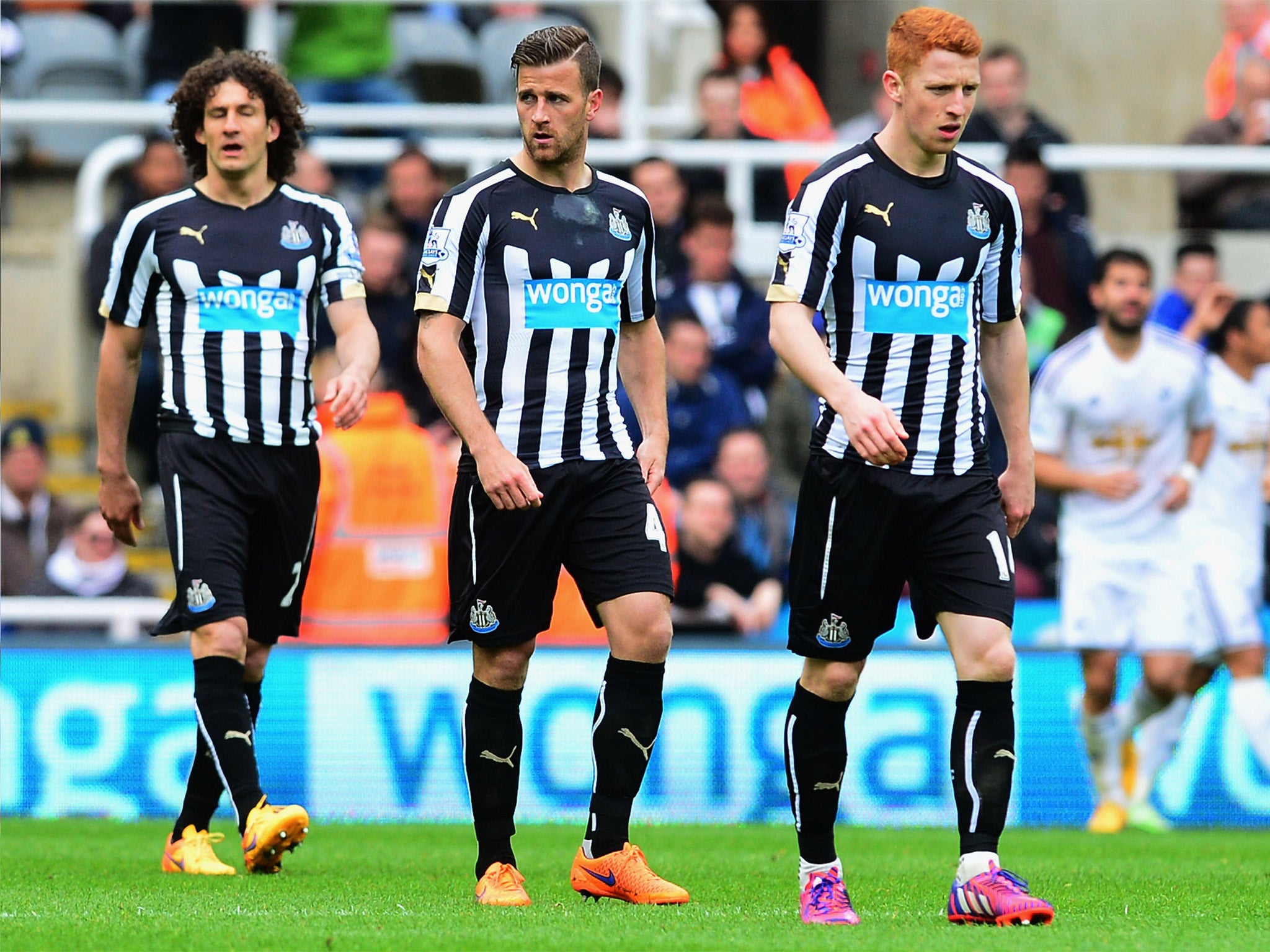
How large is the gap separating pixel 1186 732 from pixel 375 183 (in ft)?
21.2

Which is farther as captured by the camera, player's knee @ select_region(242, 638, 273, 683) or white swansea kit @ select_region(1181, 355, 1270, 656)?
white swansea kit @ select_region(1181, 355, 1270, 656)

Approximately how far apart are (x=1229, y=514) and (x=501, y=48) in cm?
684

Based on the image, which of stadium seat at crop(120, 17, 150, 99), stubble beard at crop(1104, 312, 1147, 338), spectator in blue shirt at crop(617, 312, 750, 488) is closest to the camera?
stubble beard at crop(1104, 312, 1147, 338)

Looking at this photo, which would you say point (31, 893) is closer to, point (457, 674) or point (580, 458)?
point (580, 458)

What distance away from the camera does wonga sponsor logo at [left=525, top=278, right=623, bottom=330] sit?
5.78 meters

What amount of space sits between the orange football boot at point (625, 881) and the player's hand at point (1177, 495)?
4.69 metres

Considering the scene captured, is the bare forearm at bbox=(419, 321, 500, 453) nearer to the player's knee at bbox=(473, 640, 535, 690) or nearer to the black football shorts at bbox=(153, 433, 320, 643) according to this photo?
the player's knee at bbox=(473, 640, 535, 690)

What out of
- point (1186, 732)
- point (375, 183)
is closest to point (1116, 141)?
point (375, 183)

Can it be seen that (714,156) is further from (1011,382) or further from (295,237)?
(1011,382)

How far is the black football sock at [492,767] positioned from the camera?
5863 millimetres

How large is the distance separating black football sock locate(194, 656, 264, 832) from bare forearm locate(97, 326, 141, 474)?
820mm

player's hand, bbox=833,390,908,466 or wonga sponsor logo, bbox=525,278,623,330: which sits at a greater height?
wonga sponsor logo, bbox=525,278,623,330

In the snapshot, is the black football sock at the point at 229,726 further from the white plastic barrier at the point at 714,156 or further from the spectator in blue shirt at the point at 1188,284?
the spectator in blue shirt at the point at 1188,284

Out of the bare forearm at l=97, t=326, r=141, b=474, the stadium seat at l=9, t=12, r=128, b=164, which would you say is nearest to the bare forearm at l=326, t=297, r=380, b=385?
the bare forearm at l=97, t=326, r=141, b=474
